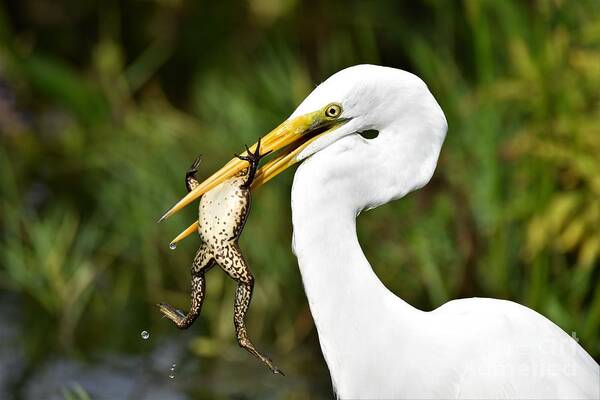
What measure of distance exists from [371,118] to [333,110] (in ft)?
0.30

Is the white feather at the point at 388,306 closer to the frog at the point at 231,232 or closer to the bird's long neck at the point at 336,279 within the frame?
the bird's long neck at the point at 336,279

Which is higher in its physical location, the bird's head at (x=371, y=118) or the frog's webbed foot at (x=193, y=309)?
the bird's head at (x=371, y=118)

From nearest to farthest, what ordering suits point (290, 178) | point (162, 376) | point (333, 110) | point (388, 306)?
1. point (333, 110)
2. point (388, 306)
3. point (162, 376)
4. point (290, 178)

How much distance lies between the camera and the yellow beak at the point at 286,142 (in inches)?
100.0

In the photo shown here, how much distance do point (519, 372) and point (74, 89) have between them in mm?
4710

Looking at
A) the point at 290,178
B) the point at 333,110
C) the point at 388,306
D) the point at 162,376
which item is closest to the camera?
the point at 333,110

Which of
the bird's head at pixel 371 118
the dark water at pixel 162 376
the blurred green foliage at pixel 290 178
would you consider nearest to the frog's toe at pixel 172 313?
the bird's head at pixel 371 118

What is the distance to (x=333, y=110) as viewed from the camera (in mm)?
2521

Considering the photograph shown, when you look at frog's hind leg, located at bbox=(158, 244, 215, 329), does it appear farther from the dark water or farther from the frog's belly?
the dark water

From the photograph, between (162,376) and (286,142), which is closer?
(286,142)

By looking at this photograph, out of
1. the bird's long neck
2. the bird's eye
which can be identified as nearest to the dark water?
the bird's long neck

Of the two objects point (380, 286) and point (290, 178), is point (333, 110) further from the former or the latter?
point (290, 178)

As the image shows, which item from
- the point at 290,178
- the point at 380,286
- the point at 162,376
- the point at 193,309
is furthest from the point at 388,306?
the point at 290,178

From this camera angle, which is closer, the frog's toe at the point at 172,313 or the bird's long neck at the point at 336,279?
the bird's long neck at the point at 336,279
